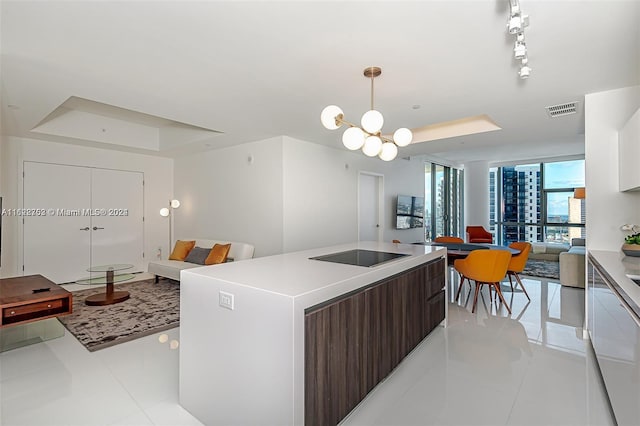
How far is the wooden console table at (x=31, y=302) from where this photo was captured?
283 centimetres

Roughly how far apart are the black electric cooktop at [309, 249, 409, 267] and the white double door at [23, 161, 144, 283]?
13.9 feet

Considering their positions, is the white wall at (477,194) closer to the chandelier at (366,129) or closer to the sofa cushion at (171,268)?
the chandelier at (366,129)

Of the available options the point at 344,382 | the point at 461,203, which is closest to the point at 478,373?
the point at 344,382

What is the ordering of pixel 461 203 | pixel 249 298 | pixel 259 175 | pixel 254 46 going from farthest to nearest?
pixel 461 203
pixel 259 175
pixel 254 46
pixel 249 298

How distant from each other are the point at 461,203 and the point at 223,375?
927 cm

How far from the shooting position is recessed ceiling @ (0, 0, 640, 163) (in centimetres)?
191

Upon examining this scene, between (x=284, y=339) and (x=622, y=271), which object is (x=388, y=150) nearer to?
(x=622, y=271)

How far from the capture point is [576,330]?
3320 millimetres

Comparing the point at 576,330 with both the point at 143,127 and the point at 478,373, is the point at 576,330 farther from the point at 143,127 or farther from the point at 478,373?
the point at 143,127

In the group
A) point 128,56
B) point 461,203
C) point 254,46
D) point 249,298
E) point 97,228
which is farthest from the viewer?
point 461,203

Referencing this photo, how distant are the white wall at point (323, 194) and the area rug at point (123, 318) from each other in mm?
1833

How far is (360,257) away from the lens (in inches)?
106

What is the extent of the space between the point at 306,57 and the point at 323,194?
317cm

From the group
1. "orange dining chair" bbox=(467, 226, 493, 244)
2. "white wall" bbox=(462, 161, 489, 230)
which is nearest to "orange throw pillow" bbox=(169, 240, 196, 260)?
"orange dining chair" bbox=(467, 226, 493, 244)
